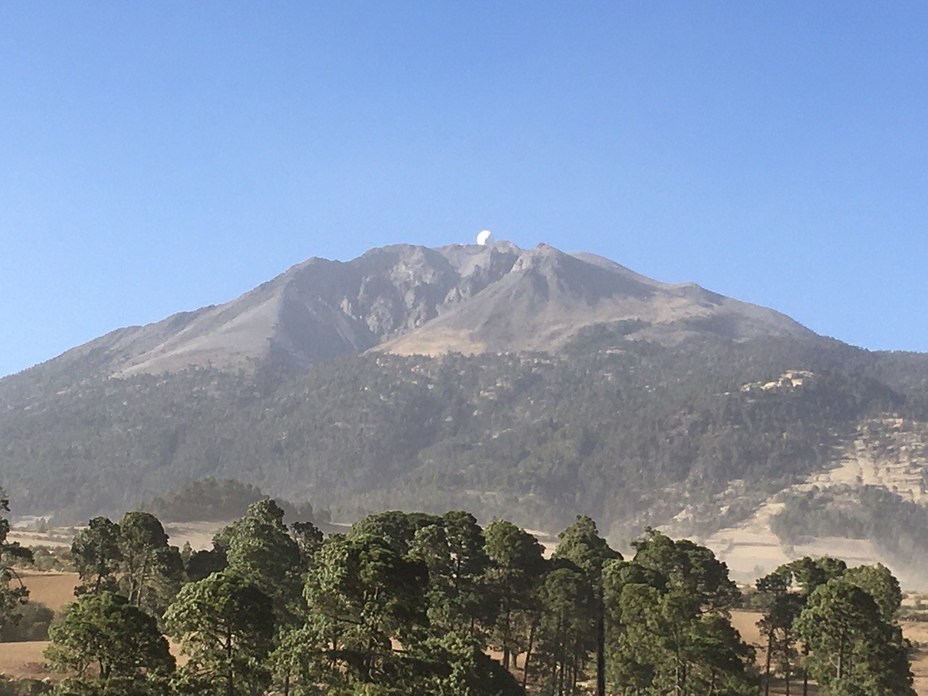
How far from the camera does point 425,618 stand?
31.1 m

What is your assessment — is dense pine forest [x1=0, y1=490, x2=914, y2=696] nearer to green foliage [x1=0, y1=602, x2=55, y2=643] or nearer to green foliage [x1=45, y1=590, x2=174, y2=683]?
green foliage [x1=45, y1=590, x2=174, y2=683]

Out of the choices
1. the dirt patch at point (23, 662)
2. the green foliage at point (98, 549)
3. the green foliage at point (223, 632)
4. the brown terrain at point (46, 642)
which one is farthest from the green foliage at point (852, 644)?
the dirt patch at point (23, 662)

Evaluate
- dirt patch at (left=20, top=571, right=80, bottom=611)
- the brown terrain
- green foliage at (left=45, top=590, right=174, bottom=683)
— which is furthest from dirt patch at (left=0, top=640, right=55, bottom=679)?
green foliage at (left=45, top=590, right=174, bottom=683)

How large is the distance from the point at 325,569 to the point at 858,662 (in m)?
28.4

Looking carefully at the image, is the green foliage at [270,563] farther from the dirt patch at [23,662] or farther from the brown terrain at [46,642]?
the brown terrain at [46,642]

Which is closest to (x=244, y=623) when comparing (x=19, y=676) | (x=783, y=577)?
(x=19, y=676)

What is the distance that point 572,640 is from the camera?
179 feet

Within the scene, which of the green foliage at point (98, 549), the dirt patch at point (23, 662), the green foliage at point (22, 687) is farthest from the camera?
the green foliage at point (98, 549)

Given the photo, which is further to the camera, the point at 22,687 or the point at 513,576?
the point at 513,576

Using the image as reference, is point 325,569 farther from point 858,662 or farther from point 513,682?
point 858,662

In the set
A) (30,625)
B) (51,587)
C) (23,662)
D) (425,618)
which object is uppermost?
(425,618)

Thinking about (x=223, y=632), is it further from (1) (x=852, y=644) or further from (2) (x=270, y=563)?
(1) (x=852, y=644)

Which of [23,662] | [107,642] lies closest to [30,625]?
[23,662]

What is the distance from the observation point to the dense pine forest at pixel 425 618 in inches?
1138
